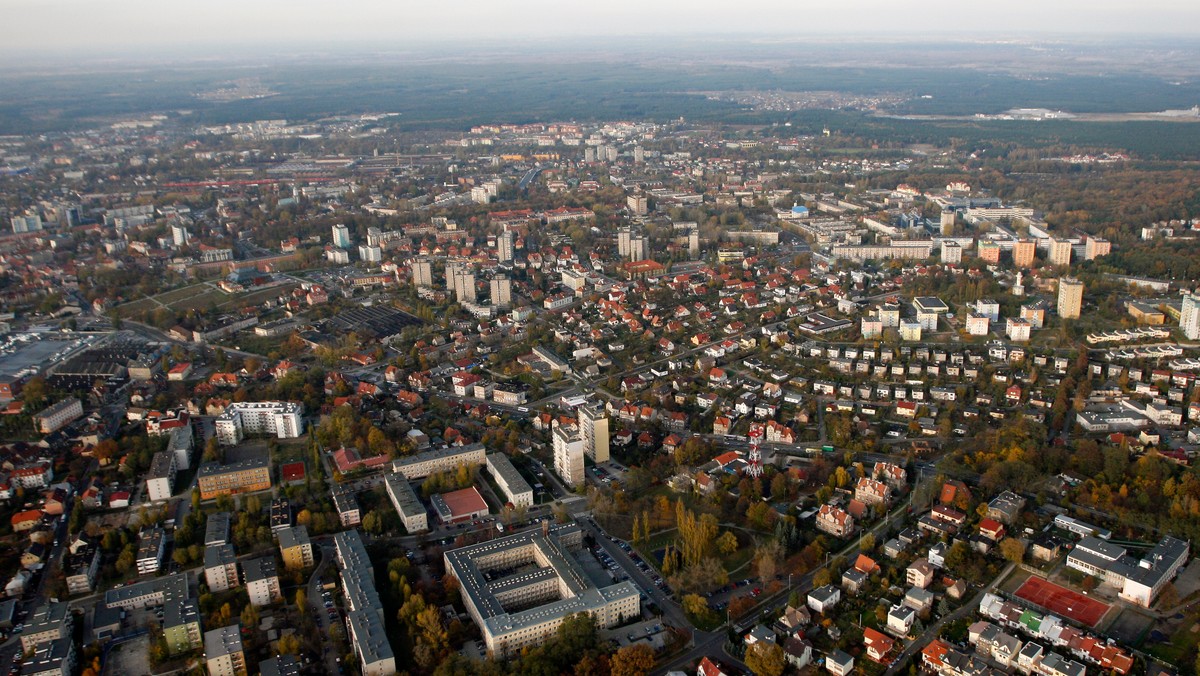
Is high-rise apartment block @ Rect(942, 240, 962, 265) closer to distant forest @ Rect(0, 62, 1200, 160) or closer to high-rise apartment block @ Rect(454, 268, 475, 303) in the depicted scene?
high-rise apartment block @ Rect(454, 268, 475, 303)

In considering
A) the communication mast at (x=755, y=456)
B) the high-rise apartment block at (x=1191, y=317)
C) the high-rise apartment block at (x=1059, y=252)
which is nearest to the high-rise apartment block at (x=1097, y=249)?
the high-rise apartment block at (x=1059, y=252)

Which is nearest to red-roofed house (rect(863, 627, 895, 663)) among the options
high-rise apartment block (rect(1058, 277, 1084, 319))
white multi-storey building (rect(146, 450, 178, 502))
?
white multi-storey building (rect(146, 450, 178, 502))

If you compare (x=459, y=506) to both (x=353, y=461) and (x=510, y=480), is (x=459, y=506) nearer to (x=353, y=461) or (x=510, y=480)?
(x=510, y=480)

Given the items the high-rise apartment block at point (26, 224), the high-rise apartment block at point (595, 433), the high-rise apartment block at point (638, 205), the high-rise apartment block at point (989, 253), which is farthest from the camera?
the high-rise apartment block at point (638, 205)

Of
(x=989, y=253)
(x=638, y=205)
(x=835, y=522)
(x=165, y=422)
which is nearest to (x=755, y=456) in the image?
(x=835, y=522)

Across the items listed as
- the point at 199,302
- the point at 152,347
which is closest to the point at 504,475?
the point at 152,347

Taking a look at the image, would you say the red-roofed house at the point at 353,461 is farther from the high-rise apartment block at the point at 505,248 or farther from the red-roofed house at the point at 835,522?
the high-rise apartment block at the point at 505,248

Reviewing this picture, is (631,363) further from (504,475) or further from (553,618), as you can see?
(553,618)
